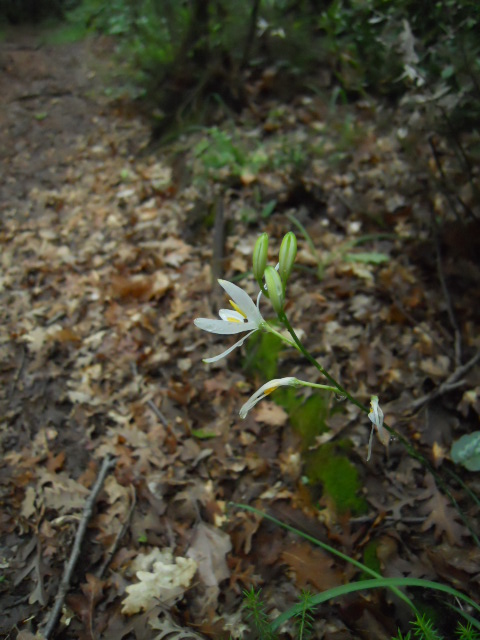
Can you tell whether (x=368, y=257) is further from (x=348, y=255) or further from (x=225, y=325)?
(x=225, y=325)

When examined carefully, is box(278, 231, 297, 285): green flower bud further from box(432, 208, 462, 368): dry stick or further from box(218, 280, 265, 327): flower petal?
box(432, 208, 462, 368): dry stick

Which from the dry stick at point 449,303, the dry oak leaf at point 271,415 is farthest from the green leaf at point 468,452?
the dry oak leaf at point 271,415

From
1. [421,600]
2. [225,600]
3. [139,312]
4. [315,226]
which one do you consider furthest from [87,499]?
[315,226]

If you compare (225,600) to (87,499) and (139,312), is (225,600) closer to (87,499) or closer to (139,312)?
(87,499)

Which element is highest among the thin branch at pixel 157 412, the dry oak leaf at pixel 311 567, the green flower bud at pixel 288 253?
the green flower bud at pixel 288 253

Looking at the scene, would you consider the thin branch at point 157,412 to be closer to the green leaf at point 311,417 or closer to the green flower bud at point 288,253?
the green leaf at point 311,417
